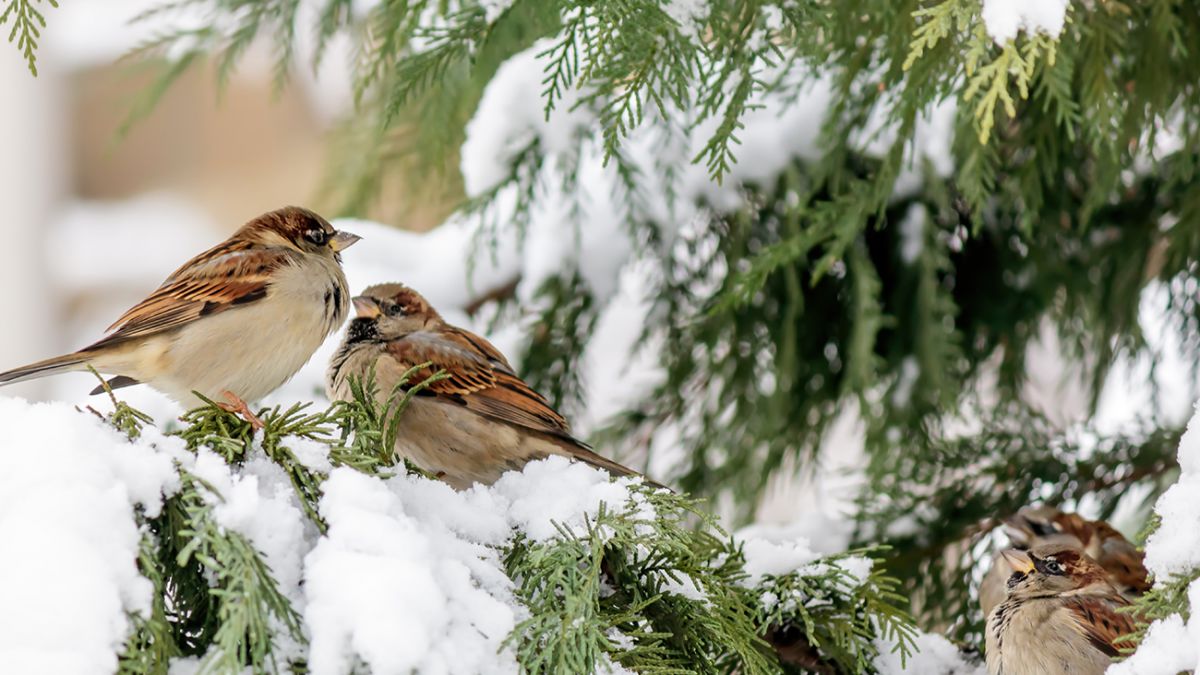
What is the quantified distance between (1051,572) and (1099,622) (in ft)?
0.46

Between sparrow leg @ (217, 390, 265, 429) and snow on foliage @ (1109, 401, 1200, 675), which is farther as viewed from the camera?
sparrow leg @ (217, 390, 265, 429)

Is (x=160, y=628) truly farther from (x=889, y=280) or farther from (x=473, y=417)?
(x=889, y=280)

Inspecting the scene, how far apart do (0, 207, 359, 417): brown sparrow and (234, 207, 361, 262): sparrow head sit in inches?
3.3

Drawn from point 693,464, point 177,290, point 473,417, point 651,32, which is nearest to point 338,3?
point 177,290

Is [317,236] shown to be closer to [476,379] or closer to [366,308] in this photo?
[366,308]

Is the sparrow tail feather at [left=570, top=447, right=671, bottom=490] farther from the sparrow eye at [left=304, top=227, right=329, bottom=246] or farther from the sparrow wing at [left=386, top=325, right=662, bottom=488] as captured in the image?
the sparrow eye at [left=304, top=227, right=329, bottom=246]

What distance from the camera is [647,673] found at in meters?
0.99

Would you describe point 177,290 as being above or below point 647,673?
above

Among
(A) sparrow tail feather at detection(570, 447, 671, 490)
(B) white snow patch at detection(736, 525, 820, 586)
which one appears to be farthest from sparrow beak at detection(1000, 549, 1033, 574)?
(A) sparrow tail feather at detection(570, 447, 671, 490)

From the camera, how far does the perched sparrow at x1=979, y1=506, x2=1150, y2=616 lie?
1.81m

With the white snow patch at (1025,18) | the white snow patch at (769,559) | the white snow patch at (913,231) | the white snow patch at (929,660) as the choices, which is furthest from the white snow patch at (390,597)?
the white snow patch at (913,231)

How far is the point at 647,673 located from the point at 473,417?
2.44 ft

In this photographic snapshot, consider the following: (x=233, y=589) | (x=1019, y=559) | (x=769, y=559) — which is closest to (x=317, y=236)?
(x=769, y=559)

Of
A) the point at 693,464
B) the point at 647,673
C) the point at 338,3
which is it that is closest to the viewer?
the point at 647,673
